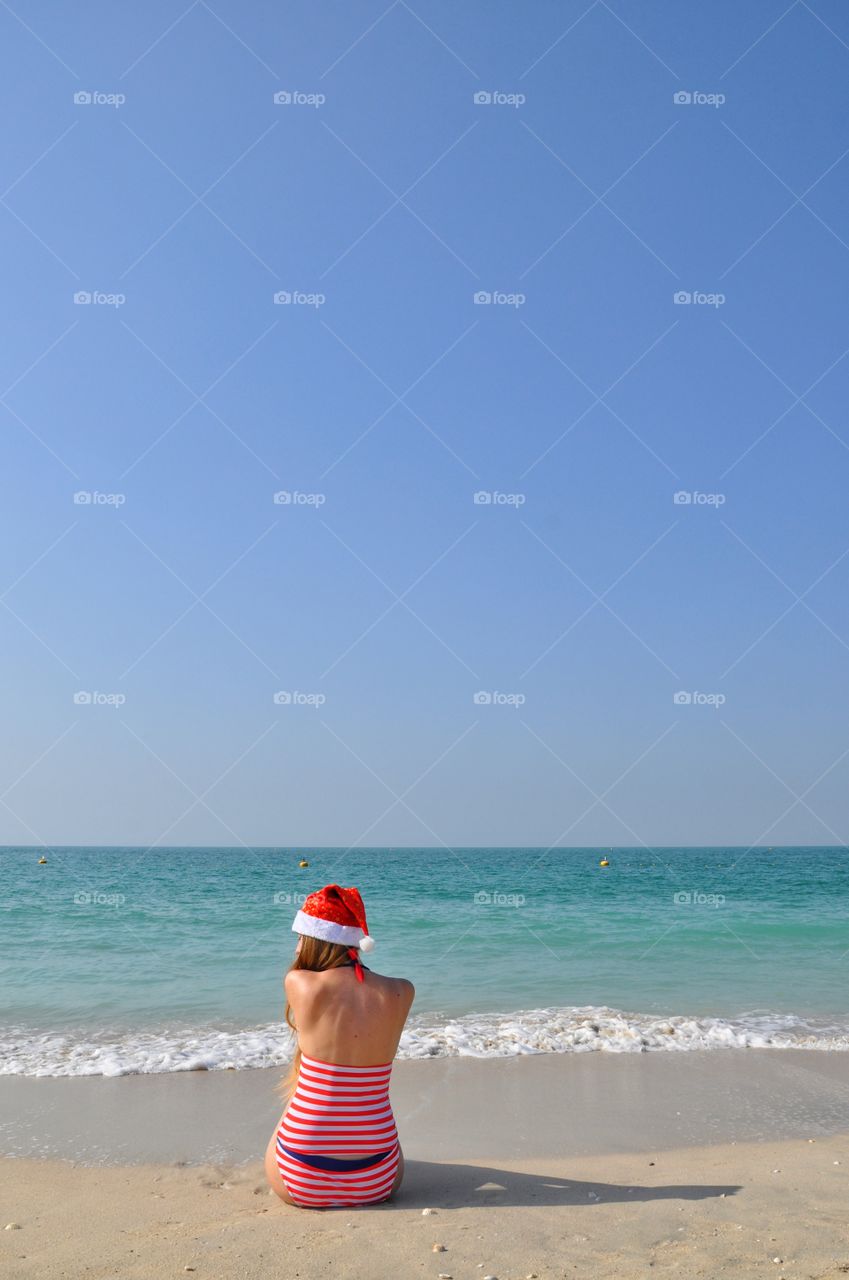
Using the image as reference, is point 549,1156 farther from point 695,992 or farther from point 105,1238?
point 695,992

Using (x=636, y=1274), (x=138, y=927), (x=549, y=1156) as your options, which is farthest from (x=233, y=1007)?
(x=138, y=927)

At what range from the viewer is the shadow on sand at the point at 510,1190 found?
4.44 meters

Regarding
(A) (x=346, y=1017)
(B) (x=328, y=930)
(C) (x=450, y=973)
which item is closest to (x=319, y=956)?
(B) (x=328, y=930)

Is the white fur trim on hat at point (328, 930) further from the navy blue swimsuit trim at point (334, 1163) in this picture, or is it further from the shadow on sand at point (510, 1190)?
the shadow on sand at point (510, 1190)

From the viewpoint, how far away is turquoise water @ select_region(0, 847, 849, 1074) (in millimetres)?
8516

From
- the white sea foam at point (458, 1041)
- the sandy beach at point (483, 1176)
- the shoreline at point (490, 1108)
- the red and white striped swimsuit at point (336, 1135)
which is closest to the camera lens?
the sandy beach at point (483, 1176)

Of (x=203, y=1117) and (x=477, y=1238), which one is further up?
(x=477, y=1238)

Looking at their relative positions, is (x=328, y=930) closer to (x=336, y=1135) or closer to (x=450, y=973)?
(x=336, y=1135)

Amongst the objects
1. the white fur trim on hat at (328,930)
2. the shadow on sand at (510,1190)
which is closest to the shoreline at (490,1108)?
the shadow on sand at (510,1190)

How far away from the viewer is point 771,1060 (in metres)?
7.95

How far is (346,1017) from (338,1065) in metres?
0.22

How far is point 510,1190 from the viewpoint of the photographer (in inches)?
182

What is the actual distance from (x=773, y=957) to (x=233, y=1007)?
892 centimetres

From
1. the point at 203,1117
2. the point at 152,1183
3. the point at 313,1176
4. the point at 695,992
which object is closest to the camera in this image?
the point at 313,1176
